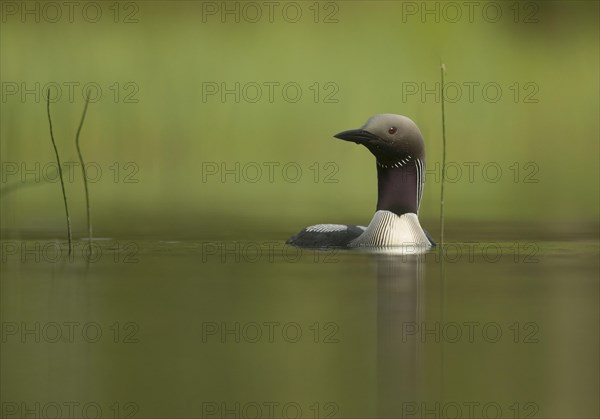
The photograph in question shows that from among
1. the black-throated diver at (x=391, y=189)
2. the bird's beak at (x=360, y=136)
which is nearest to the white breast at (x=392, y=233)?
the black-throated diver at (x=391, y=189)

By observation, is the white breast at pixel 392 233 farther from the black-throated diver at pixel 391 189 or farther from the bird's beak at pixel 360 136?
the bird's beak at pixel 360 136

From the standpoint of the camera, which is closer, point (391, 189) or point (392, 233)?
point (392, 233)

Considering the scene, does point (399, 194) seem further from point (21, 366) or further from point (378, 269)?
point (21, 366)

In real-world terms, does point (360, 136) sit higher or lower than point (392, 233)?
higher

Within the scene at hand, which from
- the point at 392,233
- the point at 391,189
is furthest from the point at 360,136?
the point at 392,233

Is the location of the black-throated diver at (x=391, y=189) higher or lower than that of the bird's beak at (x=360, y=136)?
lower

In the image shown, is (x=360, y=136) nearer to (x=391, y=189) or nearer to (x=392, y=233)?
(x=391, y=189)

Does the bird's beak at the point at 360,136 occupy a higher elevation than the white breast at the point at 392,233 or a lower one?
higher

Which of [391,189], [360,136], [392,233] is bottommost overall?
[392,233]

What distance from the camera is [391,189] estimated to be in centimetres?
1002

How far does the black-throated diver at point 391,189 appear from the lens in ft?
32.4

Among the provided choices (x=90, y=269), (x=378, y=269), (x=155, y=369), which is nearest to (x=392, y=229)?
(x=378, y=269)

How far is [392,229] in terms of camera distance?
32.4 ft

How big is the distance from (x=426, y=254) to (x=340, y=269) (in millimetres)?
1119
